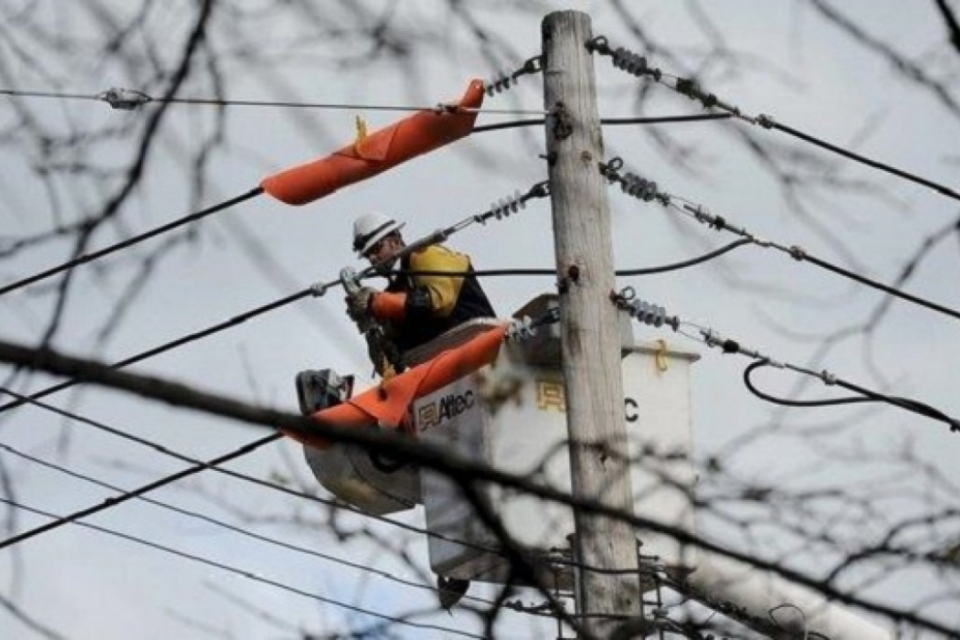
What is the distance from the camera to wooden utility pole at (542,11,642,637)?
36.4 feet

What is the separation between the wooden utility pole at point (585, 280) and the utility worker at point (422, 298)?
38.2 inches

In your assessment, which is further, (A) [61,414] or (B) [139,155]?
(A) [61,414]

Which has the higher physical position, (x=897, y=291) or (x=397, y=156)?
(x=397, y=156)

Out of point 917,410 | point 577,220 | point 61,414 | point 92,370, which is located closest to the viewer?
point 92,370

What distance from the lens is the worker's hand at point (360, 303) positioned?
41.7 ft

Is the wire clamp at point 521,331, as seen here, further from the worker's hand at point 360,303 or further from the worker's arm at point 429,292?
the worker's hand at point 360,303

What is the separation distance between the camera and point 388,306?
1266 centimetres

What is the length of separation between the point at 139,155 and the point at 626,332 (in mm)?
6193

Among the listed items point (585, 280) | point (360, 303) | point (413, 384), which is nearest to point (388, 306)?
point (360, 303)

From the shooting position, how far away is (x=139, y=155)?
5898mm

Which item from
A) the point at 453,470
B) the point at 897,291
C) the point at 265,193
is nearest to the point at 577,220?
the point at 265,193

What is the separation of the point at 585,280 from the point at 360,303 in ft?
4.36

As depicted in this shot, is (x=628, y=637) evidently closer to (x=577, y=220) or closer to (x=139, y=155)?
(x=139, y=155)

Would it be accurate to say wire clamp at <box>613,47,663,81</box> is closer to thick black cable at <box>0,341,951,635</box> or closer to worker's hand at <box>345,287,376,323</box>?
worker's hand at <box>345,287,376,323</box>
